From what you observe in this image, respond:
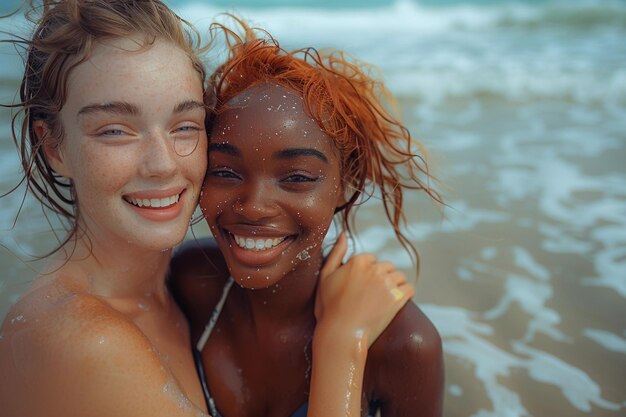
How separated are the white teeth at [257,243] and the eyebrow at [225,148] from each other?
0.99 ft

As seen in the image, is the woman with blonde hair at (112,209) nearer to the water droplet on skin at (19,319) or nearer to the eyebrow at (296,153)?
the water droplet on skin at (19,319)

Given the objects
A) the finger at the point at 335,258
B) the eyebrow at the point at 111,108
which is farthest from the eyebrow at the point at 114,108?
the finger at the point at 335,258

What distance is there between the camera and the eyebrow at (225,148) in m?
2.21

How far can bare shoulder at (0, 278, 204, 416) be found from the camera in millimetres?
1938

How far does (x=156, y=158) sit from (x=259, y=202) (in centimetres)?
37

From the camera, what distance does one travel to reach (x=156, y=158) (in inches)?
84.5

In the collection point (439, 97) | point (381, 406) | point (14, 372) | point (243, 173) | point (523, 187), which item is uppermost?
point (243, 173)

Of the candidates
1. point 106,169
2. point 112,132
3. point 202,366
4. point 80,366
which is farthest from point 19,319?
point 202,366

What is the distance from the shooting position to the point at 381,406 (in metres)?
2.48

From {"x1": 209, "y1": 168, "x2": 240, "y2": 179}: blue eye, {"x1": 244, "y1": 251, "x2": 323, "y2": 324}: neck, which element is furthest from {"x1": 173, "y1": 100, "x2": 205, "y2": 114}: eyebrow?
{"x1": 244, "y1": 251, "x2": 323, "y2": 324}: neck

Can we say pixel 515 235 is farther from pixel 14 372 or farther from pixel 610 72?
pixel 610 72

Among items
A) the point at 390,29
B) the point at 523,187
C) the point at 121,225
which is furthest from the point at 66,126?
the point at 390,29

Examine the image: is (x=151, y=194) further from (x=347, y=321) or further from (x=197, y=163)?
(x=347, y=321)

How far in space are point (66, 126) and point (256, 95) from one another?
2.14ft
